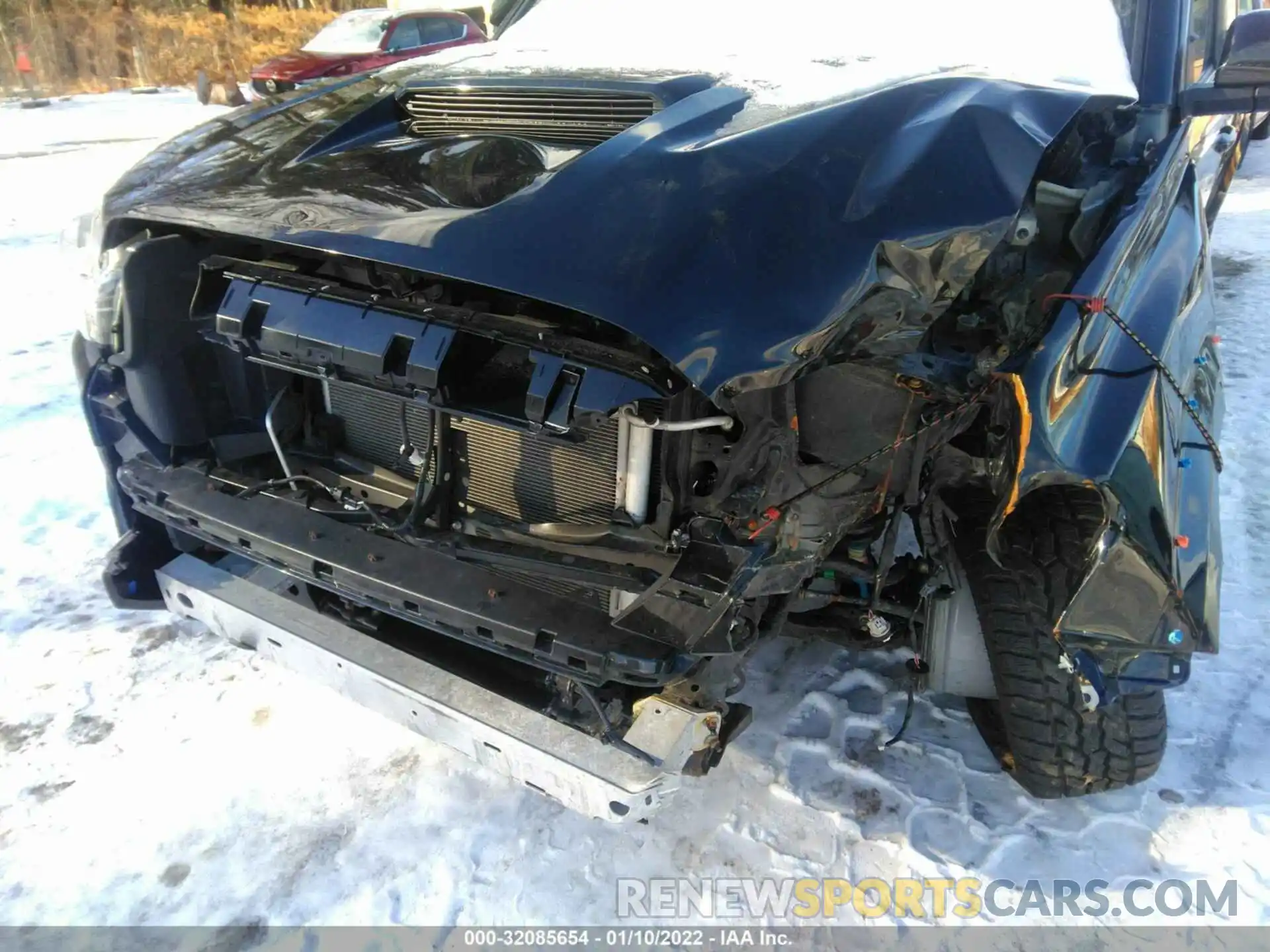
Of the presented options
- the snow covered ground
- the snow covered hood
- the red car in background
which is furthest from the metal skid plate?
the red car in background

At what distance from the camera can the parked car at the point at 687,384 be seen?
5.05ft

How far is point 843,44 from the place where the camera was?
6.70ft

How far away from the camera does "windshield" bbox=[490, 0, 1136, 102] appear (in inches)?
71.4

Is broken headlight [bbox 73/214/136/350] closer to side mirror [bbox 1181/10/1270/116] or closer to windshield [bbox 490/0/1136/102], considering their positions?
windshield [bbox 490/0/1136/102]

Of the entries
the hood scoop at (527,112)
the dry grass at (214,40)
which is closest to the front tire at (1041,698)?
the hood scoop at (527,112)

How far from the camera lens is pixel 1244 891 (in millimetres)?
1894

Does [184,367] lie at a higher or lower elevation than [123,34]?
lower

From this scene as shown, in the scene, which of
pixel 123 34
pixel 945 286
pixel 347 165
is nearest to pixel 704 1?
pixel 347 165

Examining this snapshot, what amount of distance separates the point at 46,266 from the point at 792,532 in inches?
269

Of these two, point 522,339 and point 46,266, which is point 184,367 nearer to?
point 522,339

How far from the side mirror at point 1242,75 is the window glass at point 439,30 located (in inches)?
457

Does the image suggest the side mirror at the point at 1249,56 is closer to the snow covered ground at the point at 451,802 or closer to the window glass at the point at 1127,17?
the window glass at the point at 1127,17

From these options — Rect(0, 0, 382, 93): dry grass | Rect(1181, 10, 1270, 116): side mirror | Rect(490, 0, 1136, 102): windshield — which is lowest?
Rect(1181, 10, 1270, 116): side mirror

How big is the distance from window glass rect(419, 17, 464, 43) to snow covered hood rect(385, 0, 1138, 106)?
10864mm
